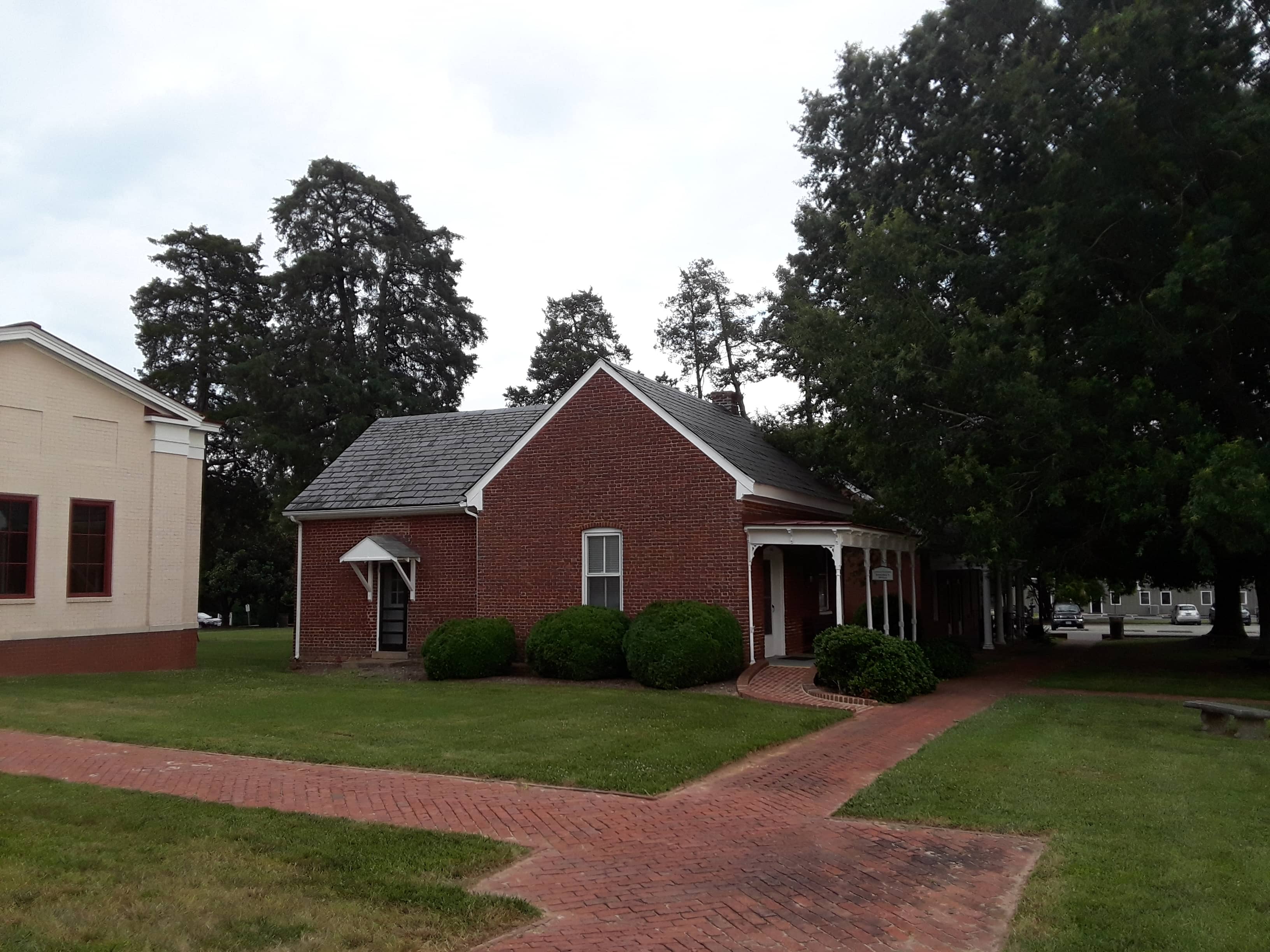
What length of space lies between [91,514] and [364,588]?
19.9ft

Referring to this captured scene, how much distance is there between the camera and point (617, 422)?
2067 cm

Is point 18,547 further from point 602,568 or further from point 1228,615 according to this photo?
point 1228,615

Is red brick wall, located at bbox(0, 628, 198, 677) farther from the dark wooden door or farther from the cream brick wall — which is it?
the dark wooden door

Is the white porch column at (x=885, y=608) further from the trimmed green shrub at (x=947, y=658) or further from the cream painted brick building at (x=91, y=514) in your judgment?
the cream painted brick building at (x=91, y=514)

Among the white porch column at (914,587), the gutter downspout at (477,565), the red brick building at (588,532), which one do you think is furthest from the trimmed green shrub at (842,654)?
the gutter downspout at (477,565)

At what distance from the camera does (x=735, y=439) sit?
22.7 metres

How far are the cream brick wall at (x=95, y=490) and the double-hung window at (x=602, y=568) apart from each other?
30.6 feet

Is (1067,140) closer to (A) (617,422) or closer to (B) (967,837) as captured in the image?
(A) (617,422)

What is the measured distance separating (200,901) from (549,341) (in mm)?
54261

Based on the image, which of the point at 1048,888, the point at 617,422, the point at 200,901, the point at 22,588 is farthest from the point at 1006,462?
the point at 22,588

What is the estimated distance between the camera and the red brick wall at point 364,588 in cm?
2288

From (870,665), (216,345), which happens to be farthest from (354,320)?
(870,665)

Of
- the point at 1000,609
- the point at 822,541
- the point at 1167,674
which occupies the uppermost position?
the point at 822,541

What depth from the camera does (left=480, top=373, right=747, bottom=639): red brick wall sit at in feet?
63.8
